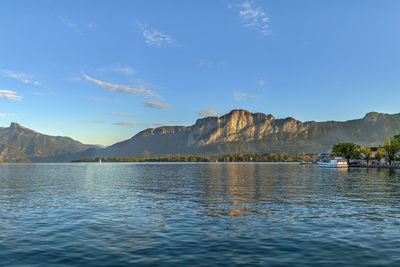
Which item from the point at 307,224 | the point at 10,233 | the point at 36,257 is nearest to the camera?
the point at 36,257

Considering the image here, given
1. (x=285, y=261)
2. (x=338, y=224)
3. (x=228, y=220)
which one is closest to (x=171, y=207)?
(x=228, y=220)

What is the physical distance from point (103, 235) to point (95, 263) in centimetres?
695

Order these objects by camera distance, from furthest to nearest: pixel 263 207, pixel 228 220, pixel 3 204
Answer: pixel 3 204, pixel 263 207, pixel 228 220

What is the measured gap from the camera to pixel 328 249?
20.5m

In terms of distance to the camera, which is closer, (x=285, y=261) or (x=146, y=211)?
(x=285, y=261)

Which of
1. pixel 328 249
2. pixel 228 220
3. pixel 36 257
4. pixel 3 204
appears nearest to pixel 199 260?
pixel 328 249

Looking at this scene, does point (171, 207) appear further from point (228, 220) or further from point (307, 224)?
point (307, 224)

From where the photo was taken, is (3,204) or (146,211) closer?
(146,211)

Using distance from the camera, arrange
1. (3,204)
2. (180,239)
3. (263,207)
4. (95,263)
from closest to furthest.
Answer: (95,263), (180,239), (263,207), (3,204)

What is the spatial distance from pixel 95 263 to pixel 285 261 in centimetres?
1152

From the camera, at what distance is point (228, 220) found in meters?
30.4

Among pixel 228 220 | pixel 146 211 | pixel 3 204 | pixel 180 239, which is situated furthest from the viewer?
pixel 3 204

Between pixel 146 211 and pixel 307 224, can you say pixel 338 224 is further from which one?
pixel 146 211

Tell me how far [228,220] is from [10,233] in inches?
783
